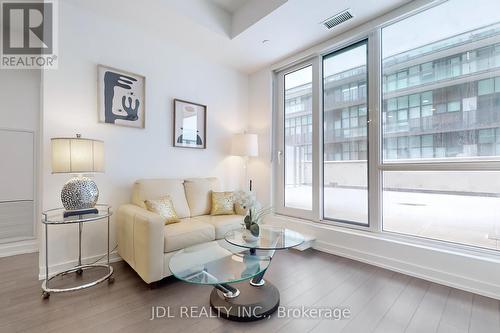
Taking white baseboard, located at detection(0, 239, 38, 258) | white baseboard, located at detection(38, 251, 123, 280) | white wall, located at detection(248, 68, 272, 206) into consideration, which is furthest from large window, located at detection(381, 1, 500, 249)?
white baseboard, located at detection(0, 239, 38, 258)

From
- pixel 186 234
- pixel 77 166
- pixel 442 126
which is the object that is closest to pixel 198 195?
pixel 186 234

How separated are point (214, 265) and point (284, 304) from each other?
639 millimetres

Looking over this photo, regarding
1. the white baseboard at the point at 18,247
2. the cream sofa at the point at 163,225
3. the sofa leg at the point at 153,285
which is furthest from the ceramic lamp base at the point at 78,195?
the white baseboard at the point at 18,247

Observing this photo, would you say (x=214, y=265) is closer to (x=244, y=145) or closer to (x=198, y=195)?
(x=198, y=195)

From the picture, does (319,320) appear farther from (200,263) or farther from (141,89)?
(141,89)

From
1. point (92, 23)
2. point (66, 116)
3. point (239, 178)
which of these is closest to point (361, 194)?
point (239, 178)

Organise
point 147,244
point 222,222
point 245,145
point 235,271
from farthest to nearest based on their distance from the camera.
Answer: point 245,145 → point 222,222 → point 147,244 → point 235,271

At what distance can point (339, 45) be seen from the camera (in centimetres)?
295

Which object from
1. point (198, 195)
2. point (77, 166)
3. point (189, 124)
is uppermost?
point (189, 124)

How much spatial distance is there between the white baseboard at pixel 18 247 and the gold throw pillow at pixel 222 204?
2.32 m

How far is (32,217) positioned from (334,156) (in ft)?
13.5

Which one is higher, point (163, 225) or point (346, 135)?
point (346, 135)

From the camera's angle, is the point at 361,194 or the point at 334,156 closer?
the point at 361,194

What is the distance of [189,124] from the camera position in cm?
328
